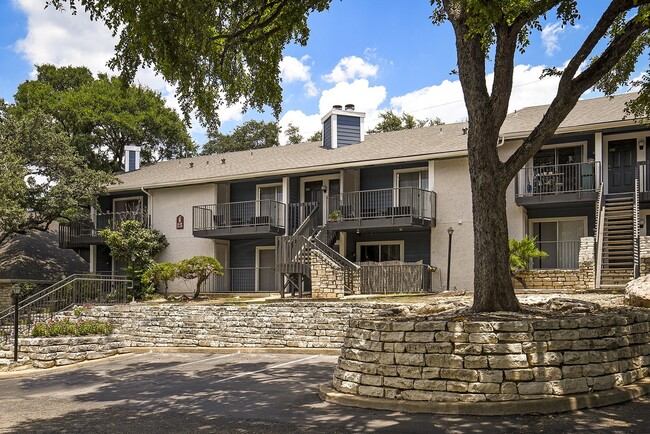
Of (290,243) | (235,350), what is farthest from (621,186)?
(235,350)

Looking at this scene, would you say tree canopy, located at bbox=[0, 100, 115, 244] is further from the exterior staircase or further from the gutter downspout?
the exterior staircase

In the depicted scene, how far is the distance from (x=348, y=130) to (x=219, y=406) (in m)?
21.6

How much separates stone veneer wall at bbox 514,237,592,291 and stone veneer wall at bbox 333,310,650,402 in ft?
36.2

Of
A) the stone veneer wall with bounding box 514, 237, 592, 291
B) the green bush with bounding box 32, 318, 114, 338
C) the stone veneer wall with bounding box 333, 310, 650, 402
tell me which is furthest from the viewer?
the stone veneer wall with bounding box 514, 237, 592, 291

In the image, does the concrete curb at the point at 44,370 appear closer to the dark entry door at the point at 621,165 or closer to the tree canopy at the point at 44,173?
the tree canopy at the point at 44,173

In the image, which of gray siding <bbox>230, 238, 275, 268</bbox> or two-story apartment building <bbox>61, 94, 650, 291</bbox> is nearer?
two-story apartment building <bbox>61, 94, 650, 291</bbox>

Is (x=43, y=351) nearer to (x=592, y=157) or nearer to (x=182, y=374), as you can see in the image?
(x=182, y=374)

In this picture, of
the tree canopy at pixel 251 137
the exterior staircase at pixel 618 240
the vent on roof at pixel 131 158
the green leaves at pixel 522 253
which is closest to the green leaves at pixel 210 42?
the green leaves at pixel 522 253

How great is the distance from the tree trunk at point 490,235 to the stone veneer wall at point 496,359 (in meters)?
1.66

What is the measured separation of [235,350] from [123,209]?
1927 centimetres

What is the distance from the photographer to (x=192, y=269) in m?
A: 25.8

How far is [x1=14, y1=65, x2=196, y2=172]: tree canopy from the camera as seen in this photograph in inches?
1602

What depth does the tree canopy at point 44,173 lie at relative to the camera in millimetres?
28875

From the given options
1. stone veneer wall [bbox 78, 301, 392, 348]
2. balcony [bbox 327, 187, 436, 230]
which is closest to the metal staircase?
balcony [bbox 327, 187, 436, 230]
